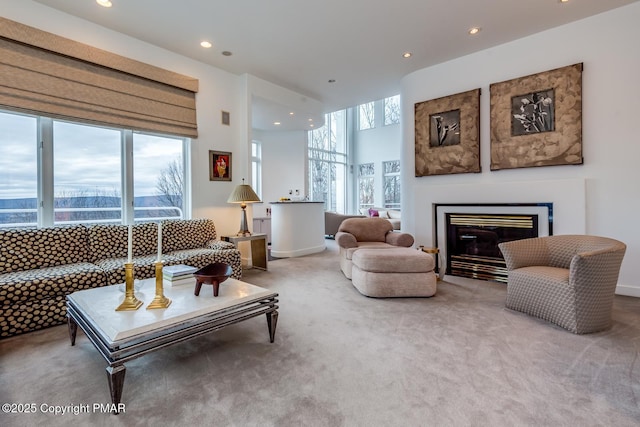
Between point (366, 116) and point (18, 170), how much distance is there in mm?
10372

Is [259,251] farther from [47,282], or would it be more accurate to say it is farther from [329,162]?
[329,162]

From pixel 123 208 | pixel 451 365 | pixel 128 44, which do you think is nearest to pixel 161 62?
pixel 128 44

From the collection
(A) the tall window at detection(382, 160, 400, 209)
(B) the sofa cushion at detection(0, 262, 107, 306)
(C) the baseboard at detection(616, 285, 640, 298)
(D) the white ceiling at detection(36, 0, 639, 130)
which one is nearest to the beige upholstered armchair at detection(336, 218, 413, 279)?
(C) the baseboard at detection(616, 285, 640, 298)

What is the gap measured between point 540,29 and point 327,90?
3.16 m

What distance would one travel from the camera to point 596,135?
3344mm

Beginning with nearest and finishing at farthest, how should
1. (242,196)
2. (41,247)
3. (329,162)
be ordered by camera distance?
(41,247) → (242,196) → (329,162)

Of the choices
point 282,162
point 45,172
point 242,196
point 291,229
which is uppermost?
point 282,162

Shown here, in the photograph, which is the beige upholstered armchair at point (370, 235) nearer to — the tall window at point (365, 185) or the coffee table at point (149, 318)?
the coffee table at point (149, 318)

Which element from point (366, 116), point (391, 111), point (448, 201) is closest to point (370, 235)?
point (448, 201)

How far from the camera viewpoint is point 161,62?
13.0 feet

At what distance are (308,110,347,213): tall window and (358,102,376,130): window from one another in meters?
0.69

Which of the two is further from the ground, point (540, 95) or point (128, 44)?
point (128, 44)

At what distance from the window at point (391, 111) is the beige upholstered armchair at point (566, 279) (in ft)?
28.6

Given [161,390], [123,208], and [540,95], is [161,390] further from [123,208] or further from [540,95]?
[540,95]
